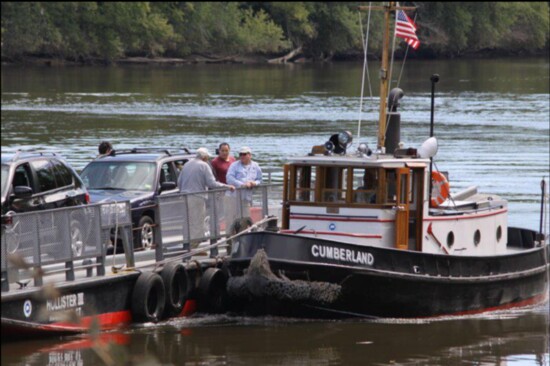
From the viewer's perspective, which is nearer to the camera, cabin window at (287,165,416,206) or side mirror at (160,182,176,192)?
cabin window at (287,165,416,206)

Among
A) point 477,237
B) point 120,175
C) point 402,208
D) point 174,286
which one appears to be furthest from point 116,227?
point 477,237

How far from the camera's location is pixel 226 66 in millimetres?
103500

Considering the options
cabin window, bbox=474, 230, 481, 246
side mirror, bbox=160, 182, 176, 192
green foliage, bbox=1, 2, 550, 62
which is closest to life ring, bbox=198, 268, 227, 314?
side mirror, bbox=160, 182, 176, 192

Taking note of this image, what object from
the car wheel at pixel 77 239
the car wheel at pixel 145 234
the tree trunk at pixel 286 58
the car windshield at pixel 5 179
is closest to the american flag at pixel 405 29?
the car wheel at pixel 145 234

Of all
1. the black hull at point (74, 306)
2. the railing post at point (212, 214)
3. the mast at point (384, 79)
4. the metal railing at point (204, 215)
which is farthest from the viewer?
the mast at point (384, 79)

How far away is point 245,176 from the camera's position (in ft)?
59.2

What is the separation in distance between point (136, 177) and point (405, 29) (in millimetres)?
4836

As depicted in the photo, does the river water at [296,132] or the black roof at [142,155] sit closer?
the river water at [296,132]

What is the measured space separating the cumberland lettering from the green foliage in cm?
7713

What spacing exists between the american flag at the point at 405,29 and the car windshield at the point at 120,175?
4.46m

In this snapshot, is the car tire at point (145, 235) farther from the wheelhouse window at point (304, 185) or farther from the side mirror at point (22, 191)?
the side mirror at point (22, 191)

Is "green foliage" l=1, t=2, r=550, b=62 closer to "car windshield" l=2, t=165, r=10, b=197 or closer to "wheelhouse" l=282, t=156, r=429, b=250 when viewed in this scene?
"wheelhouse" l=282, t=156, r=429, b=250

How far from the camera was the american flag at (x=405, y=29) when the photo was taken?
19.0m

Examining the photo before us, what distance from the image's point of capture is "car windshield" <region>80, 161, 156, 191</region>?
18484mm
